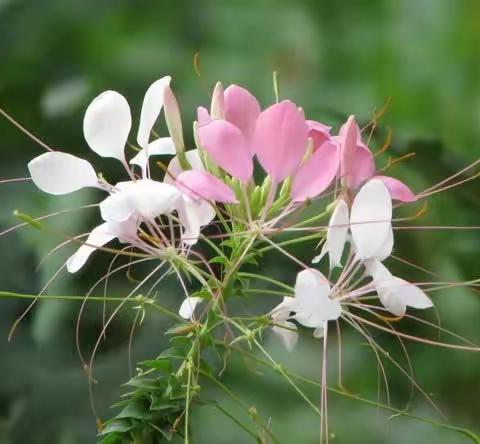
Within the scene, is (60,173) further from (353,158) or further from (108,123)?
(353,158)

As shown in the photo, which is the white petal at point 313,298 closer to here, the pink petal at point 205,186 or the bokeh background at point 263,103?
the pink petal at point 205,186

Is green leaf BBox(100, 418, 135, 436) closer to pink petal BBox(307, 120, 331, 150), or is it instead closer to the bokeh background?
pink petal BBox(307, 120, 331, 150)

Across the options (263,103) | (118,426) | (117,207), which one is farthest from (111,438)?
(263,103)

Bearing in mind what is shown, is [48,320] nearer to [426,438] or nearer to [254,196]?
[426,438]

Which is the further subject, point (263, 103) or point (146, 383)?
point (263, 103)

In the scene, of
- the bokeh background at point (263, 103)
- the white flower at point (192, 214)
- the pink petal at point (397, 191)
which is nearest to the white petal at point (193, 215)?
the white flower at point (192, 214)
